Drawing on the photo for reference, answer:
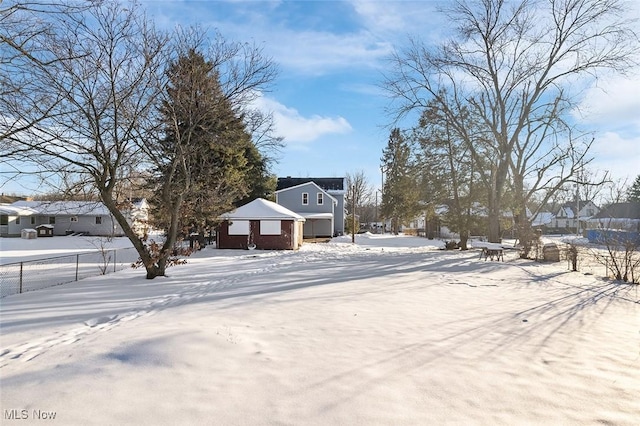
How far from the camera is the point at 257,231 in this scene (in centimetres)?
2564

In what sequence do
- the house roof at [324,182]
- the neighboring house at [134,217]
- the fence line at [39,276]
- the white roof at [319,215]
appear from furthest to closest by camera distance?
the house roof at [324,182] → the white roof at [319,215] → the neighboring house at [134,217] → the fence line at [39,276]

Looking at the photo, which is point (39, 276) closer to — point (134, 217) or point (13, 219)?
point (134, 217)

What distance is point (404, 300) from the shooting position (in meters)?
8.83

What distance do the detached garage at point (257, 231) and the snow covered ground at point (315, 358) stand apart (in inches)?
623

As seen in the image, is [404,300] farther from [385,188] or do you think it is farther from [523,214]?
[385,188]

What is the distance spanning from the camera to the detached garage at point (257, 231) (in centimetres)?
2544

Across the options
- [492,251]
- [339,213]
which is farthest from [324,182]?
[492,251]

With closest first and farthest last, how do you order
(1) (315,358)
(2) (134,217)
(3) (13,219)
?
(1) (315,358), (2) (134,217), (3) (13,219)

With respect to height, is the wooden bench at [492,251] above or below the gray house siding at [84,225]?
below

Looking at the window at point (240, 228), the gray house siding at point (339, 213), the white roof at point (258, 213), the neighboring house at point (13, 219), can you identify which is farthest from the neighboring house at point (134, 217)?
the neighboring house at point (13, 219)

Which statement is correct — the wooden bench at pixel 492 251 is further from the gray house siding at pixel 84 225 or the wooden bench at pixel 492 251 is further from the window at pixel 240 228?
the gray house siding at pixel 84 225

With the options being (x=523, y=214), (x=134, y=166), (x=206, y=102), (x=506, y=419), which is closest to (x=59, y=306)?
(x=134, y=166)

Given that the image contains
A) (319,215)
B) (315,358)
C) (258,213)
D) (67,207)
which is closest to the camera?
(315,358)

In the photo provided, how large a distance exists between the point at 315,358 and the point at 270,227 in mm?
21028
